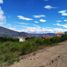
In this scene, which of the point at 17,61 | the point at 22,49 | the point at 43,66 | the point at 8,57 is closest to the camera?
the point at 43,66

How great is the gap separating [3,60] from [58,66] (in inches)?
182

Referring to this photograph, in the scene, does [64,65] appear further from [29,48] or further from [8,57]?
[29,48]

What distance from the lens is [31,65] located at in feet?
47.7

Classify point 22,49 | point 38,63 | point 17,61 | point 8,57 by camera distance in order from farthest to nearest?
point 22,49
point 8,57
point 17,61
point 38,63

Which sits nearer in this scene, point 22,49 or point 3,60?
point 3,60

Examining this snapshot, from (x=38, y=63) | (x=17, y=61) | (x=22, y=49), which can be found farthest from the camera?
(x=22, y=49)

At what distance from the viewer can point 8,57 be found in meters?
17.7

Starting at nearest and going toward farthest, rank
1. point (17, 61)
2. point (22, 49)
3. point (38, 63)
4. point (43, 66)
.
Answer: point (43, 66) < point (38, 63) < point (17, 61) < point (22, 49)

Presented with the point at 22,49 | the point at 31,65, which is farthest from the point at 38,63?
the point at 22,49

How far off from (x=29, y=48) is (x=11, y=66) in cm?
944

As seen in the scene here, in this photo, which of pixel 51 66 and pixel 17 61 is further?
pixel 17 61

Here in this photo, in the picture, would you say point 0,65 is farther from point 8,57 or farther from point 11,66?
point 8,57

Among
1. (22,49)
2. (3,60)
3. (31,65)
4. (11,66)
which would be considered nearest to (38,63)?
(31,65)

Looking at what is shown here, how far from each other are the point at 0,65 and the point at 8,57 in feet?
7.68
